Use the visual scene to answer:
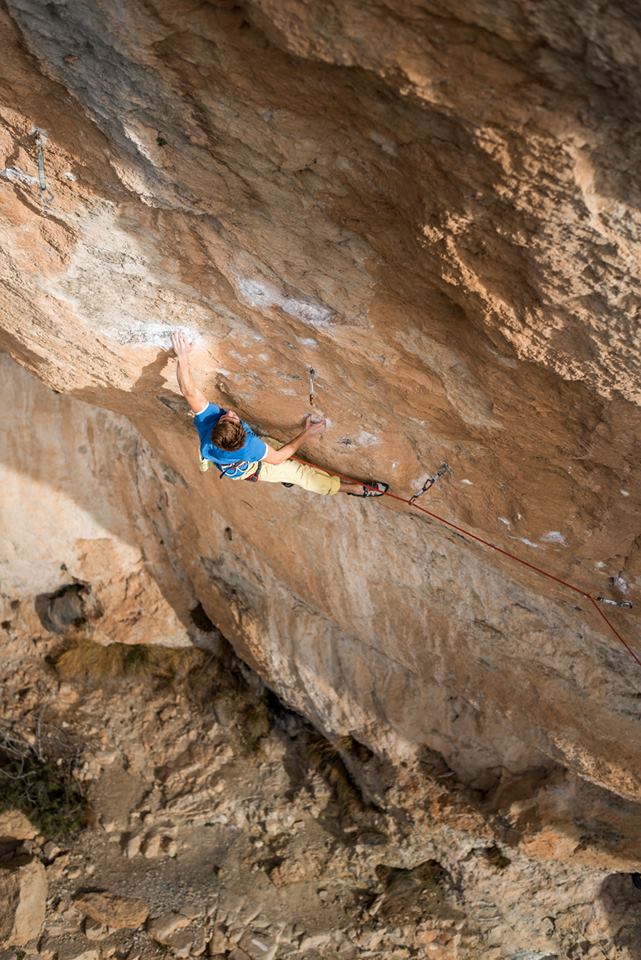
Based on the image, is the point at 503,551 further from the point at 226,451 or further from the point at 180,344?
the point at 180,344

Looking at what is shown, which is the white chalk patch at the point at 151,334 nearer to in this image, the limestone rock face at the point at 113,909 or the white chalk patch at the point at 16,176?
the white chalk patch at the point at 16,176

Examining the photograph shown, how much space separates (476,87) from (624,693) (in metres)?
3.77

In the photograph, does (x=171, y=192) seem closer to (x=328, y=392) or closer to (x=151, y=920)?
(x=328, y=392)

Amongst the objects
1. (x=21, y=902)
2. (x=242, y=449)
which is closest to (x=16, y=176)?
(x=242, y=449)

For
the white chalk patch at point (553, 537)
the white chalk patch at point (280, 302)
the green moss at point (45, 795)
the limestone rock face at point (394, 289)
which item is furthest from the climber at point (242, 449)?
the green moss at point (45, 795)

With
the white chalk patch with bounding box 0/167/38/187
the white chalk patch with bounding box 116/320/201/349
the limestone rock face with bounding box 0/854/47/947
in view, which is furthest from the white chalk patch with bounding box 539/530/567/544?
the limestone rock face with bounding box 0/854/47/947

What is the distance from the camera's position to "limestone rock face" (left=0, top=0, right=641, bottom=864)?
2240 millimetres

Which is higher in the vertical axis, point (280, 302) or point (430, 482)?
point (280, 302)

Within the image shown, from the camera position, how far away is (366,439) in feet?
13.8

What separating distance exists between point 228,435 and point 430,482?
1.14m

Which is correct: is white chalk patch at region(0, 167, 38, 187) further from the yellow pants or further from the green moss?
the green moss

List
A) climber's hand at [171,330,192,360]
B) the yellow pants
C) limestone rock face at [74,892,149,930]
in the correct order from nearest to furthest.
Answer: climber's hand at [171,330,192,360] < the yellow pants < limestone rock face at [74,892,149,930]

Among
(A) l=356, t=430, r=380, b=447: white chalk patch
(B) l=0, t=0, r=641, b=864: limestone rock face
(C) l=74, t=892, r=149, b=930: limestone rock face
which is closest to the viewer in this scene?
(B) l=0, t=0, r=641, b=864: limestone rock face

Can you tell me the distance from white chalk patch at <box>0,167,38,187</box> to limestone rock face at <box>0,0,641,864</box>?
0.08 ft
